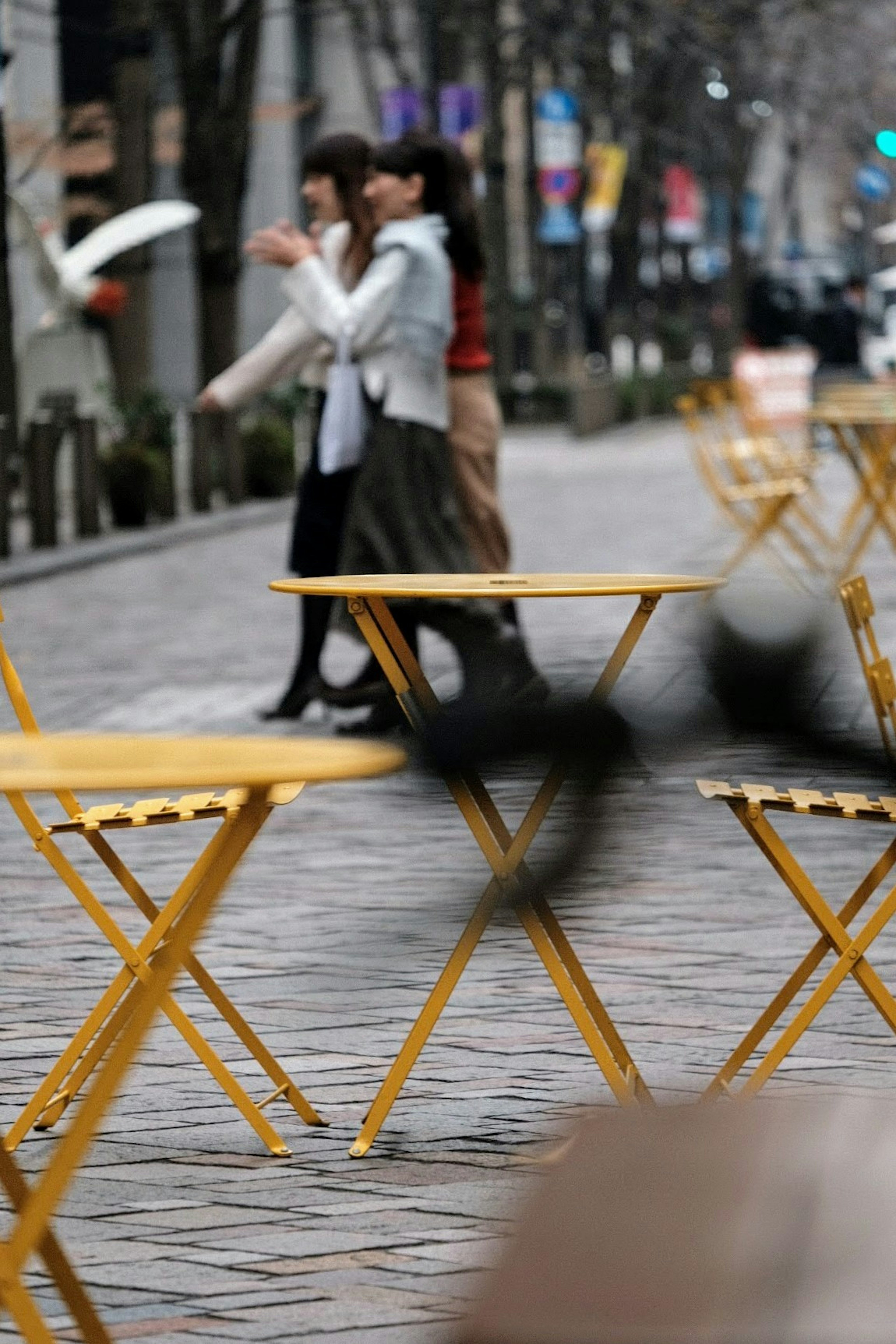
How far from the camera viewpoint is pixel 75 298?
2150cm

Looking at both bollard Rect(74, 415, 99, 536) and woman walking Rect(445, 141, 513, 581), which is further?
bollard Rect(74, 415, 99, 536)

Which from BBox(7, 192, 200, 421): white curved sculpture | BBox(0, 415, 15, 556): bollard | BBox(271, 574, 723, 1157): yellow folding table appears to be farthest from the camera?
BBox(7, 192, 200, 421): white curved sculpture

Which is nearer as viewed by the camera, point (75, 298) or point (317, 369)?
point (317, 369)

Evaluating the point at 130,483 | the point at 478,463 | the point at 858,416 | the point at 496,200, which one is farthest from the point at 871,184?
the point at 478,463

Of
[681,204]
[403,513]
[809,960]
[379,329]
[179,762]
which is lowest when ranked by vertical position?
[809,960]

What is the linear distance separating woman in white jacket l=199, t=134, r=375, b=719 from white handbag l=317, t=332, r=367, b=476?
0.19ft

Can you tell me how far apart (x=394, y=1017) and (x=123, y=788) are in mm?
2749

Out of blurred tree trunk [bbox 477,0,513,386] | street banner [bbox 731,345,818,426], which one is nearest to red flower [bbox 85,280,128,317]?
street banner [bbox 731,345,818,426]

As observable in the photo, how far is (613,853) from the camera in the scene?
1.98 m

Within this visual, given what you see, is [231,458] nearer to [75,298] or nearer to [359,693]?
[75,298]

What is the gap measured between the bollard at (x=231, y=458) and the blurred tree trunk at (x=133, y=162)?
102 cm

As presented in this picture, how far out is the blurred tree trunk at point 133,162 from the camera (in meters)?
23.5

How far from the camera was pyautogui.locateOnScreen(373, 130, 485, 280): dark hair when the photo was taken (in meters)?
8.23

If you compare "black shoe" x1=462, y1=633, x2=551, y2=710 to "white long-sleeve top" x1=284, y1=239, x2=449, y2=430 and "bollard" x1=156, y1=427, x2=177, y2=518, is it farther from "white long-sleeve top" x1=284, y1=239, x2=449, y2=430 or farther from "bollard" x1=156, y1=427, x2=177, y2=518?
"bollard" x1=156, y1=427, x2=177, y2=518
